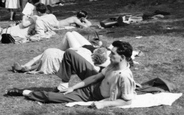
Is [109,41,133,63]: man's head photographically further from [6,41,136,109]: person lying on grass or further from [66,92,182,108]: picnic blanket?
[66,92,182,108]: picnic blanket

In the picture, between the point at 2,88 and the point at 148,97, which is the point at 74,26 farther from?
the point at 148,97

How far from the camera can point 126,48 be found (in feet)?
15.7

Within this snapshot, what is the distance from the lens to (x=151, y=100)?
17.6ft

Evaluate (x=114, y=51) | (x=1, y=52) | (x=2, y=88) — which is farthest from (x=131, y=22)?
(x=114, y=51)

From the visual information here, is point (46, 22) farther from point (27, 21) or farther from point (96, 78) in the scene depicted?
point (96, 78)

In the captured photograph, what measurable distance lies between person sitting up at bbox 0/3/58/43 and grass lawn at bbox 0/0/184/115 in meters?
0.25

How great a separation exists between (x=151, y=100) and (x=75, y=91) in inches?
42.2

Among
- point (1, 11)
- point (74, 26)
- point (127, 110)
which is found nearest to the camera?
point (127, 110)

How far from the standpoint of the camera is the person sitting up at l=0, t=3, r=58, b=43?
1002 centimetres

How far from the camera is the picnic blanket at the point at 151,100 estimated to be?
5234mm

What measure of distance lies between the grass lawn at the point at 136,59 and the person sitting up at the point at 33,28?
251 mm

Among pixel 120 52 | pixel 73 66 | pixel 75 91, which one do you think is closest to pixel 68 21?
pixel 73 66

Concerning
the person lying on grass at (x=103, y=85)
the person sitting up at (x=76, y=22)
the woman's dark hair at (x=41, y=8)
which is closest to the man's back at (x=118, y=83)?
the person lying on grass at (x=103, y=85)

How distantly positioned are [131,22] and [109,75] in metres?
7.18
